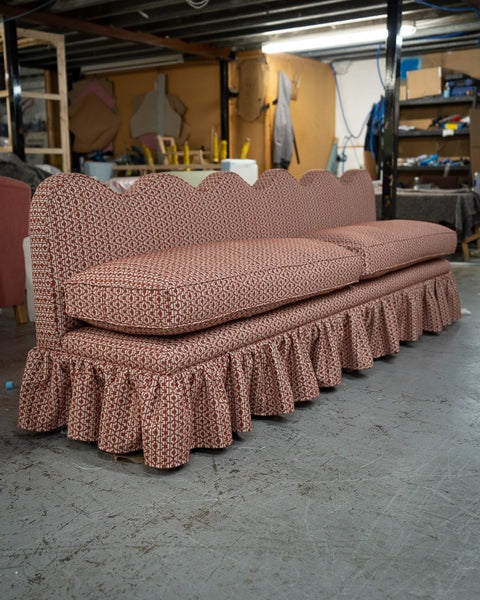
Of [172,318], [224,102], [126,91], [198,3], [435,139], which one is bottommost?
[172,318]

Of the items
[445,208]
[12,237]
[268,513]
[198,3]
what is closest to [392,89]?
[445,208]

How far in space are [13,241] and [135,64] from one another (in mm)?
6286

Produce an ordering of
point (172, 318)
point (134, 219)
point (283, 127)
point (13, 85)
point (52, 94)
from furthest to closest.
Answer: point (283, 127) < point (52, 94) < point (13, 85) < point (134, 219) < point (172, 318)

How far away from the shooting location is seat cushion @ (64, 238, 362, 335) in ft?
5.80

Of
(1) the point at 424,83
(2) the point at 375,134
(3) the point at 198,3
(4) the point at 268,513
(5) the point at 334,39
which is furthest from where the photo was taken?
(2) the point at 375,134

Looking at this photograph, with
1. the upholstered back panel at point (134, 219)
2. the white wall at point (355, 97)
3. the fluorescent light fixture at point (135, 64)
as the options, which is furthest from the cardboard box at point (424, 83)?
the upholstered back panel at point (134, 219)

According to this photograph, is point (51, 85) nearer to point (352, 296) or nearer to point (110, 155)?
point (110, 155)

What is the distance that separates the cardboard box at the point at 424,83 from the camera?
8.05 meters

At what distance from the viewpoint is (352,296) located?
2.70 meters

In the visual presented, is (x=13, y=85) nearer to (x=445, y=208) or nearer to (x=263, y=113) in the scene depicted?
(x=263, y=113)

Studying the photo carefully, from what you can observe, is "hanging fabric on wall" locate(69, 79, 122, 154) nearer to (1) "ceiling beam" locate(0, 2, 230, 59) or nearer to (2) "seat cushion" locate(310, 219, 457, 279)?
(1) "ceiling beam" locate(0, 2, 230, 59)

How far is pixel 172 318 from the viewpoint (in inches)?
68.8

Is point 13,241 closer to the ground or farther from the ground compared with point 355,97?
closer to the ground

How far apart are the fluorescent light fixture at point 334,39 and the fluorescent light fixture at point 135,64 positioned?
5.03 ft
